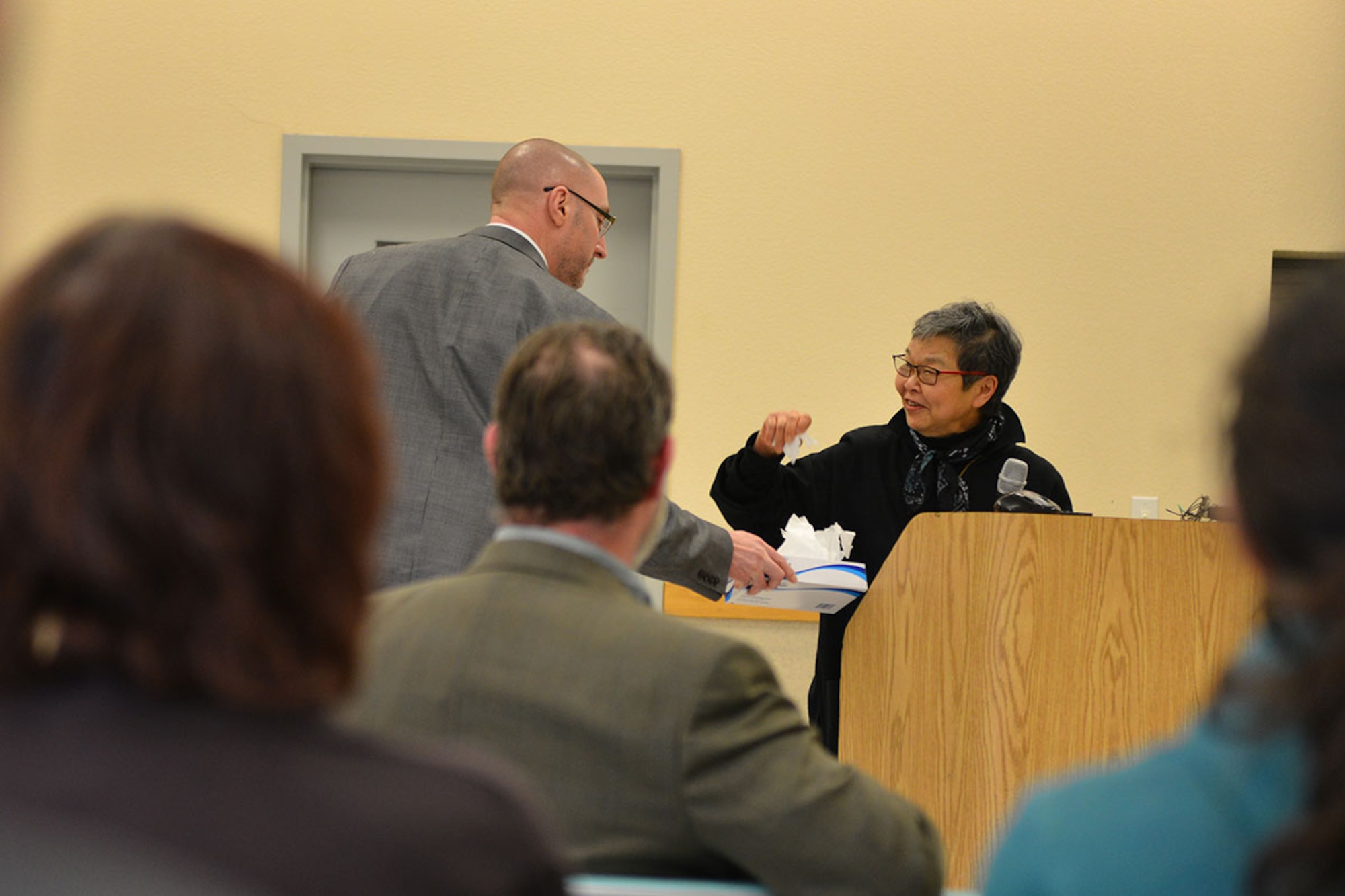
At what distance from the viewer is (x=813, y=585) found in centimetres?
251

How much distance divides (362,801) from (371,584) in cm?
15

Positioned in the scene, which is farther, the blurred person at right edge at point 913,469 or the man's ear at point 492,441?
the blurred person at right edge at point 913,469

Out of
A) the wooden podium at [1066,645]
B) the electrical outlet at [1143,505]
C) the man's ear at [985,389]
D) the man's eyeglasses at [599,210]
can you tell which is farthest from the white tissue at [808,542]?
the electrical outlet at [1143,505]

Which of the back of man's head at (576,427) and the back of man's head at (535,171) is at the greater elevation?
the back of man's head at (535,171)

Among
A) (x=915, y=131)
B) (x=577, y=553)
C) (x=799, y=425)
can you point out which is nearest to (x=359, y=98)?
(x=915, y=131)

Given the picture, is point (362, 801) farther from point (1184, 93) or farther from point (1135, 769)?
point (1184, 93)

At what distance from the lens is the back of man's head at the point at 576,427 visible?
1.33 meters

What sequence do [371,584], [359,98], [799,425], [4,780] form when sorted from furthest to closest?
[359,98] → [799,425] → [371,584] → [4,780]

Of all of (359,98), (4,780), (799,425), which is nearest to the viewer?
(4,780)

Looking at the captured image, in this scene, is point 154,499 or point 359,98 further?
point 359,98

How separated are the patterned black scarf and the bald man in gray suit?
80cm

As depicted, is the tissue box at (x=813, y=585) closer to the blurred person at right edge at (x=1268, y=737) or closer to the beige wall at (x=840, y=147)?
the beige wall at (x=840, y=147)

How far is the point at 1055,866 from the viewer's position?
75 cm

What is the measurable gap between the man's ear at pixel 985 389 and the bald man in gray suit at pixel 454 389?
987mm
